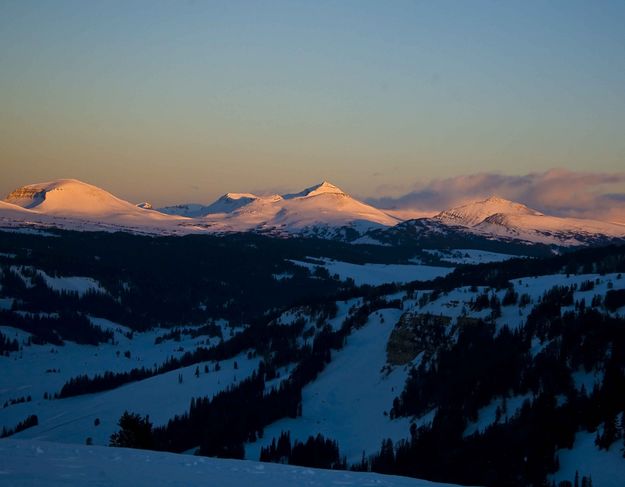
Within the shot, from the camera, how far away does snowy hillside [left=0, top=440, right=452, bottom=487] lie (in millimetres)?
26312

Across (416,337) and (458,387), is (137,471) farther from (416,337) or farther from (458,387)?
(416,337)

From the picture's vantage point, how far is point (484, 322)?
82938 mm

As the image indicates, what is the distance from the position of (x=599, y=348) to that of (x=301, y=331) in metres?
56.3

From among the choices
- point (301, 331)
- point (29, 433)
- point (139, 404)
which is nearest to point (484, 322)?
point (301, 331)

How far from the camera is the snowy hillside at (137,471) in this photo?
26.3 m

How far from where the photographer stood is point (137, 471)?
28.3 meters

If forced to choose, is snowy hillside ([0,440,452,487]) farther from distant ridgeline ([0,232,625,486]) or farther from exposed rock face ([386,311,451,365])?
exposed rock face ([386,311,451,365])

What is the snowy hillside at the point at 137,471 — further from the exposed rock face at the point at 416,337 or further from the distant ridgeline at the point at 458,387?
Result: the exposed rock face at the point at 416,337

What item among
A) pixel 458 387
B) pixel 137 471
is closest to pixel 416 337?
pixel 458 387

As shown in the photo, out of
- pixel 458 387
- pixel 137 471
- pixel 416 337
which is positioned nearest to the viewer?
pixel 137 471

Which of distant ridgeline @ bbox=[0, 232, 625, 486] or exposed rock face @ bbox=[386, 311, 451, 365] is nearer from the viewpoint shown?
distant ridgeline @ bbox=[0, 232, 625, 486]

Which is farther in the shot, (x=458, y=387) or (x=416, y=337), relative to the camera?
(x=416, y=337)

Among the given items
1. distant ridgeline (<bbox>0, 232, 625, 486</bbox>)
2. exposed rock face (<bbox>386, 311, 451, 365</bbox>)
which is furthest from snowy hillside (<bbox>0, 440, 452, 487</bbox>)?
exposed rock face (<bbox>386, 311, 451, 365</bbox>)

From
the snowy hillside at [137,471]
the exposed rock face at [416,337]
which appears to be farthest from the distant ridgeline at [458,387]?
the snowy hillside at [137,471]
